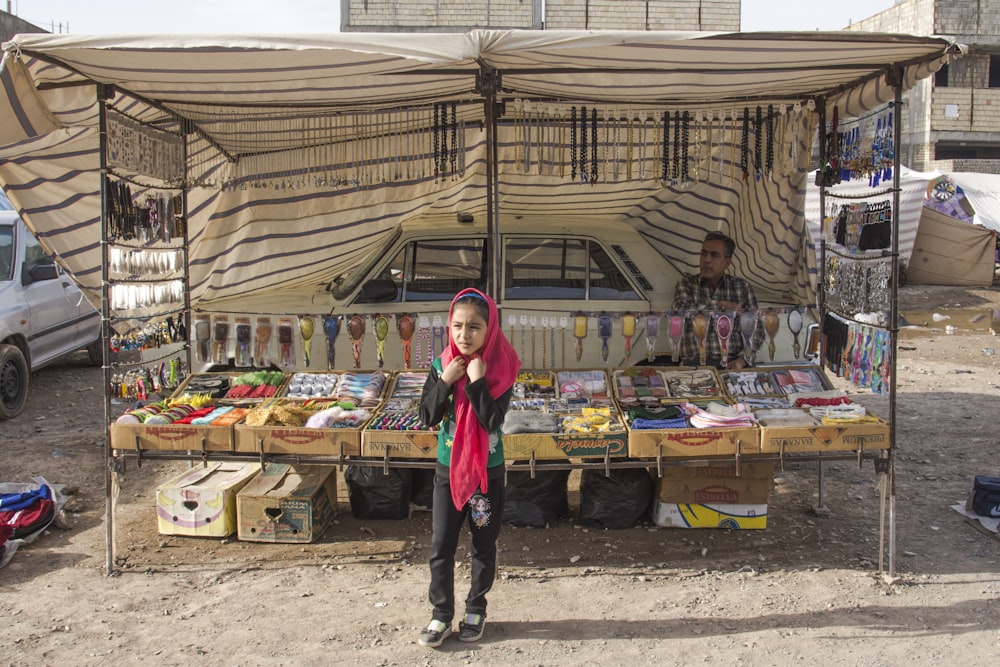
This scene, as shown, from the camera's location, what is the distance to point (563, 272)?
5.85m

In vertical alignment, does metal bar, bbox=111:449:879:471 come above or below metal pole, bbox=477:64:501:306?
below

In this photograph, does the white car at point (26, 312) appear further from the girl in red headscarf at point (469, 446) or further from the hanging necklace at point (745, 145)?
the hanging necklace at point (745, 145)

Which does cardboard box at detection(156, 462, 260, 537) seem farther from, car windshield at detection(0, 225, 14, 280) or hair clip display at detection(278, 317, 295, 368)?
car windshield at detection(0, 225, 14, 280)

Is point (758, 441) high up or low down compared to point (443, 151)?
down

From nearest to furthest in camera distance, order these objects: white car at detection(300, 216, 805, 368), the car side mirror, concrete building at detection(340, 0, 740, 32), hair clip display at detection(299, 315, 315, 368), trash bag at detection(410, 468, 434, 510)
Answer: trash bag at detection(410, 468, 434, 510) < hair clip display at detection(299, 315, 315, 368) < white car at detection(300, 216, 805, 368) < the car side mirror < concrete building at detection(340, 0, 740, 32)

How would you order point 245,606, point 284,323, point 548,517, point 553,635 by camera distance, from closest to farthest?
point 553,635
point 245,606
point 548,517
point 284,323

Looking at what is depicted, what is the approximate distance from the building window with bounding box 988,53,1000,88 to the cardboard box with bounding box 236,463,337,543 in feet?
89.6

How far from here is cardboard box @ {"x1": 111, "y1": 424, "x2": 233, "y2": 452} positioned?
4.02 m

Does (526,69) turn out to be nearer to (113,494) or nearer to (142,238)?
(142,238)

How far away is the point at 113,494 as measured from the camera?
4.13 m

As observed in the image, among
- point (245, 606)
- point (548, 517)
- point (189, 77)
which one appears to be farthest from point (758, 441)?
point (189, 77)

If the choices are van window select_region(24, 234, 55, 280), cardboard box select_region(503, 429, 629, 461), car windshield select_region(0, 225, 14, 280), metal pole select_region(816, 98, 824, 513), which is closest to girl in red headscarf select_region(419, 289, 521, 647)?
cardboard box select_region(503, 429, 629, 461)

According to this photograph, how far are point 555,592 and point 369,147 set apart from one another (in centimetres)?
283

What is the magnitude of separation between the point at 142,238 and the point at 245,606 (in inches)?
87.1
